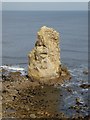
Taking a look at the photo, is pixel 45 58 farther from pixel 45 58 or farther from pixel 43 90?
pixel 43 90

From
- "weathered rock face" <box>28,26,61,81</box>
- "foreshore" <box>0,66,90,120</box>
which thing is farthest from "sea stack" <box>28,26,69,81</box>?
"foreshore" <box>0,66,90,120</box>

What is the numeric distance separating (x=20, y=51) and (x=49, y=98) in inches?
1908

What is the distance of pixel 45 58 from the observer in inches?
2429

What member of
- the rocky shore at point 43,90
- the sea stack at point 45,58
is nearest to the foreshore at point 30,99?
the rocky shore at point 43,90

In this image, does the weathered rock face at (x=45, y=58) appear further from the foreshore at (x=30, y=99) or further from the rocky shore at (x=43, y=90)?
the foreshore at (x=30, y=99)

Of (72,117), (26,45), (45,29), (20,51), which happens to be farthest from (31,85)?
(26,45)

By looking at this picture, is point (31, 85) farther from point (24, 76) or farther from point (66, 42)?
point (66, 42)

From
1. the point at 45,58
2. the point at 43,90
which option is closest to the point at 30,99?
the point at 43,90

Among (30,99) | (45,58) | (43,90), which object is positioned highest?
(45,58)

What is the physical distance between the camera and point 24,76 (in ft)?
214

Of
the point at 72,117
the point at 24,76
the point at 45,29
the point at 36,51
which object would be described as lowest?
the point at 72,117

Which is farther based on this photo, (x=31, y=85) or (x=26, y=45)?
(x=26, y=45)

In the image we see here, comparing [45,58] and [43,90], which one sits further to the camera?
[45,58]

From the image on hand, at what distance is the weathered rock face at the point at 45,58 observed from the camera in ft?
202
